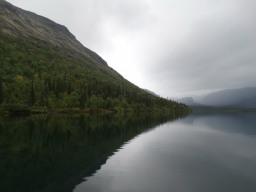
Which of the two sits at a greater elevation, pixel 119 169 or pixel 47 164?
pixel 47 164

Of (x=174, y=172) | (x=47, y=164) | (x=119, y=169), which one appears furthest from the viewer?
(x=47, y=164)

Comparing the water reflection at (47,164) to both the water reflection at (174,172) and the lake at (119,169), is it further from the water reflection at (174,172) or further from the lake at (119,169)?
the water reflection at (174,172)

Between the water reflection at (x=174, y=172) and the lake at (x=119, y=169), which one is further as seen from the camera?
the water reflection at (x=174, y=172)

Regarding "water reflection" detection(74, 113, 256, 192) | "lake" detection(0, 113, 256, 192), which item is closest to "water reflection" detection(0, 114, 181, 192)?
"lake" detection(0, 113, 256, 192)

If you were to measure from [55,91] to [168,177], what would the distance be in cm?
17756

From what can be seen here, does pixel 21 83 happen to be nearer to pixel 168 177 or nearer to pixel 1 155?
pixel 1 155

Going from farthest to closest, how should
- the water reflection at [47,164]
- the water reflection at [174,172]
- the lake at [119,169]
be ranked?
the water reflection at [174,172] → the lake at [119,169] → the water reflection at [47,164]

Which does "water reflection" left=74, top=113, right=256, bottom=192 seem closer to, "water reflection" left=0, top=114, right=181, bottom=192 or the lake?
the lake

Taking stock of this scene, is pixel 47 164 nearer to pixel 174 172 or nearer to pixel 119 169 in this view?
pixel 119 169

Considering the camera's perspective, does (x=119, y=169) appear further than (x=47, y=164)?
No

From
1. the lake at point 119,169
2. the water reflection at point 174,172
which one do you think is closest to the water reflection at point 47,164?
the lake at point 119,169

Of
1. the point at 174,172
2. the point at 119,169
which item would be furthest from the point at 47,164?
the point at 174,172

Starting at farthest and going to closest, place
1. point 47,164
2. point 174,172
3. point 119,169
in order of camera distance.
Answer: point 47,164, point 119,169, point 174,172

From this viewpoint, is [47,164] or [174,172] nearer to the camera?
[174,172]
